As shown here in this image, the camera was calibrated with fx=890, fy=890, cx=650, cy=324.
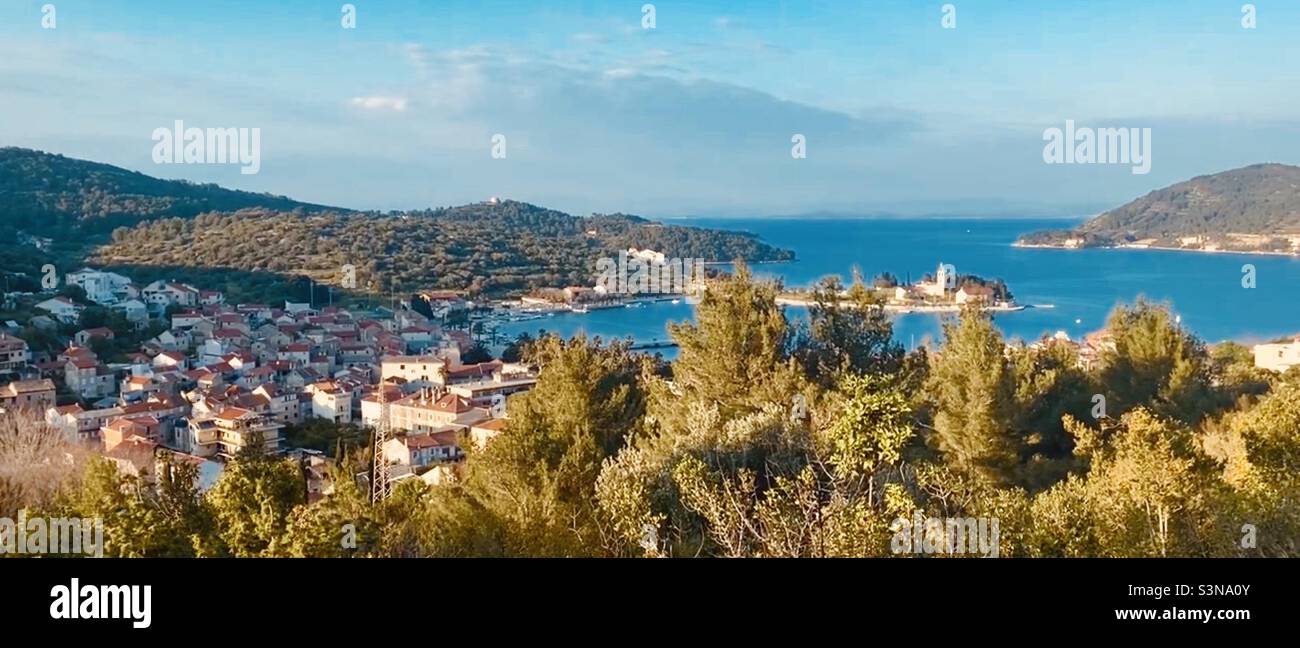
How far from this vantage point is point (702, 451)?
18.1 feet

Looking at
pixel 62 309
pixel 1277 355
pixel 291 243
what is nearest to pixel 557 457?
pixel 1277 355

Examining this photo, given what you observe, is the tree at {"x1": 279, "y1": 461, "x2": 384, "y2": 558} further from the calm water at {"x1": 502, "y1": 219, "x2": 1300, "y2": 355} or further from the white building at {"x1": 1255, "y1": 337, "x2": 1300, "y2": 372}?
the white building at {"x1": 1255, "y1": 337, "x2": 1300, "y2": 372}

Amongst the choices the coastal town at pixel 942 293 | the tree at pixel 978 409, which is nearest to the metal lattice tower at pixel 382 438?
the tree at pixel 978 409

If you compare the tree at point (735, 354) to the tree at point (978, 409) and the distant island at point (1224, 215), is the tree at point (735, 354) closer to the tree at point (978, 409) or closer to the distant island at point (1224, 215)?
the tree at point (978, 409)

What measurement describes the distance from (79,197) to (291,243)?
12.3 m

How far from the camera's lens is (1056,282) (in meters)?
32.6

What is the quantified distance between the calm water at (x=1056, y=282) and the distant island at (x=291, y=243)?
3.77 meters

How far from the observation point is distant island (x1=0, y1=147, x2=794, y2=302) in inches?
1555

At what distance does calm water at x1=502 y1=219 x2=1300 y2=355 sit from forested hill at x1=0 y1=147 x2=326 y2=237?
79.3 feet

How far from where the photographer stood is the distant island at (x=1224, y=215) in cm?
2511

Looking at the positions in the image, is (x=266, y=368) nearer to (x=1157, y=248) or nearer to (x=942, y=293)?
(x=942, y=293)
